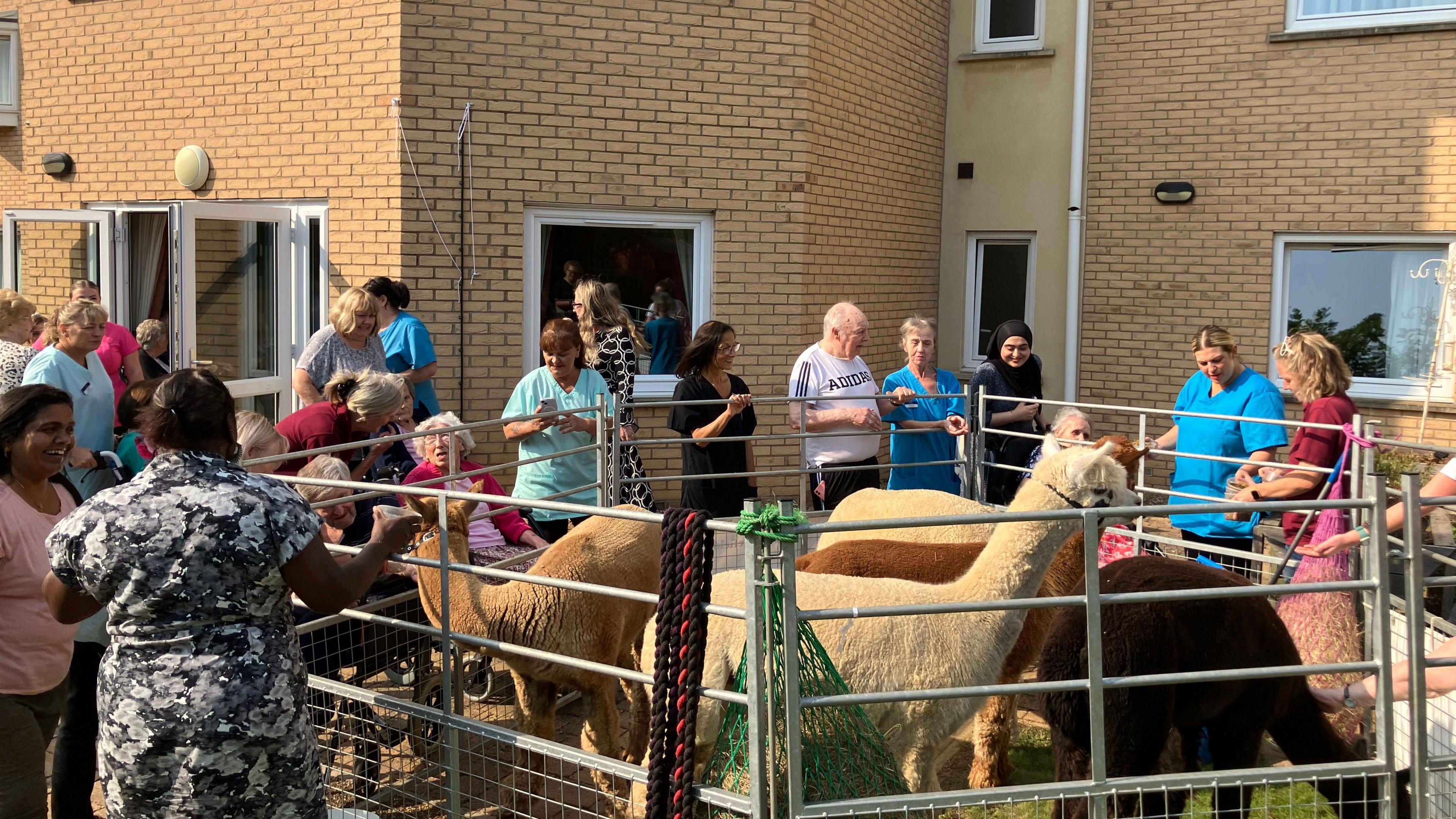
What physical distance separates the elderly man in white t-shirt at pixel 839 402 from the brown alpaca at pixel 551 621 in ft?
9.48

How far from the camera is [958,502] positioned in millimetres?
6055

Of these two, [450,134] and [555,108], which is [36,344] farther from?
[555,108]

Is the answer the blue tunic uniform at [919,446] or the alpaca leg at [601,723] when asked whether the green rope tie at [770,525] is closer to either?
the alpaca leg at [601,723]

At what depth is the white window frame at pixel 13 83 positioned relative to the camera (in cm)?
1072

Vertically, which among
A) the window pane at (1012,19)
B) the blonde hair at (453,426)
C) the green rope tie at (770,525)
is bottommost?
the blonde hair at (453,426)

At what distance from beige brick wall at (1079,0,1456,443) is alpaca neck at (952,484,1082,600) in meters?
8.12

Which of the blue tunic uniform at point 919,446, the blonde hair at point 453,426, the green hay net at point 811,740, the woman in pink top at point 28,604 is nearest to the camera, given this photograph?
the green hay net at point 811,740

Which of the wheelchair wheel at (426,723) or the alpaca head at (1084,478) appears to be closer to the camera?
the alpaca head at (1084,478)

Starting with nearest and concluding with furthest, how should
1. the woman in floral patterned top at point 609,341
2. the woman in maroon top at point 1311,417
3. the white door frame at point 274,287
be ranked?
1. the woman in maroon top at point 1311,417
2. the woman in floral patterned top at point 609,341
3. the white door frame at point 274,287

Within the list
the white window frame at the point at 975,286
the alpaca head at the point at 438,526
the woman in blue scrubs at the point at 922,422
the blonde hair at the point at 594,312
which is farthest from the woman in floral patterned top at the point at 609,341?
the white window frame at the point at 975,286

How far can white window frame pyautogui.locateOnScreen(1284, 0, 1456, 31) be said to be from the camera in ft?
34.3

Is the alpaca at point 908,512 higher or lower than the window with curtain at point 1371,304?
lower

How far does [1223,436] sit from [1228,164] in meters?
5.25

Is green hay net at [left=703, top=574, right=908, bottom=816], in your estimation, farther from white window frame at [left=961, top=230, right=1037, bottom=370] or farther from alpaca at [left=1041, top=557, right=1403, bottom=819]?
white window frame at [left=961, top=230, right=1037, bottom=370]
